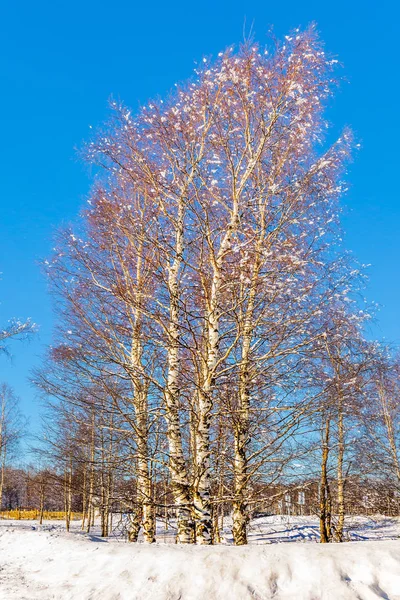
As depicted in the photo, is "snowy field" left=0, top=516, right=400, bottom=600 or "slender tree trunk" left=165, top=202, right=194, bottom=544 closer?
"snowy field" left=0, top=516, right=400, bottom=600

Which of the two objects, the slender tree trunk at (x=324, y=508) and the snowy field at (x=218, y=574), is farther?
the slender tree trunk at (x=324, y=508)

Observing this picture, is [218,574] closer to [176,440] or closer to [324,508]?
[176,440]

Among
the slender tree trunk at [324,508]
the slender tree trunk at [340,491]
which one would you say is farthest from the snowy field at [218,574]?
the slender tree trunk at [340,491]

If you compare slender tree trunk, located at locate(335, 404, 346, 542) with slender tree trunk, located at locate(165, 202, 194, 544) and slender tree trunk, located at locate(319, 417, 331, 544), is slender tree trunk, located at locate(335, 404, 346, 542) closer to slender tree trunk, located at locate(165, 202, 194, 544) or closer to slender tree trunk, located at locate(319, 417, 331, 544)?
slender tree trunk, located at locate(319, 417, 331, 544)

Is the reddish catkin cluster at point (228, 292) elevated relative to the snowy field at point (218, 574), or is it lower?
elevated

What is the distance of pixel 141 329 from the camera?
31.7 ft

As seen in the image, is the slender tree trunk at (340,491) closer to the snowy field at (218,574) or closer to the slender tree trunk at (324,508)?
the slender tree trunk at (324,508)

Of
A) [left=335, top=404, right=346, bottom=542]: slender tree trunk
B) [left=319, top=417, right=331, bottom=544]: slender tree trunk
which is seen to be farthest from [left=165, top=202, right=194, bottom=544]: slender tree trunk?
[left=335, top=404, right=346, bottom=542]: slender tree trunk

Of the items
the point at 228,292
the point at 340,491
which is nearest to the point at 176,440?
the point at 228,292

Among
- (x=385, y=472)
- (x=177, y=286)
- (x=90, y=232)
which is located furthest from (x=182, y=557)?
(x=385, y=472)

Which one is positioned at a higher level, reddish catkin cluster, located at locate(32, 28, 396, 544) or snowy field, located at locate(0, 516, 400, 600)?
reddish catkin cluster, located at locate(32, 28, 396, 544)

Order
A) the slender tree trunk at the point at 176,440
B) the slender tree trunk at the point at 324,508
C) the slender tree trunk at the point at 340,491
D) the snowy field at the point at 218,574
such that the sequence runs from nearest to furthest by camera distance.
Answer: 1. the snowy field at the point at 218,574
2. the slender tree trunk at the point at 176,440
3. the slender tree trunk at the point at 324,508
4. the slender tree trunk at the point at 340,491

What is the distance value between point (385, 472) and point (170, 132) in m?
16.8

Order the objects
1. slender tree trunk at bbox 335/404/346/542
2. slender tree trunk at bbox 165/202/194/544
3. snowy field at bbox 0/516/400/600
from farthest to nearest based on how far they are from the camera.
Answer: slender tree trunk at bbox 335/404/346/542 < slender tree trunk at bbox 165/202/194/544 < snowy field at bbox 0/516/400/600
